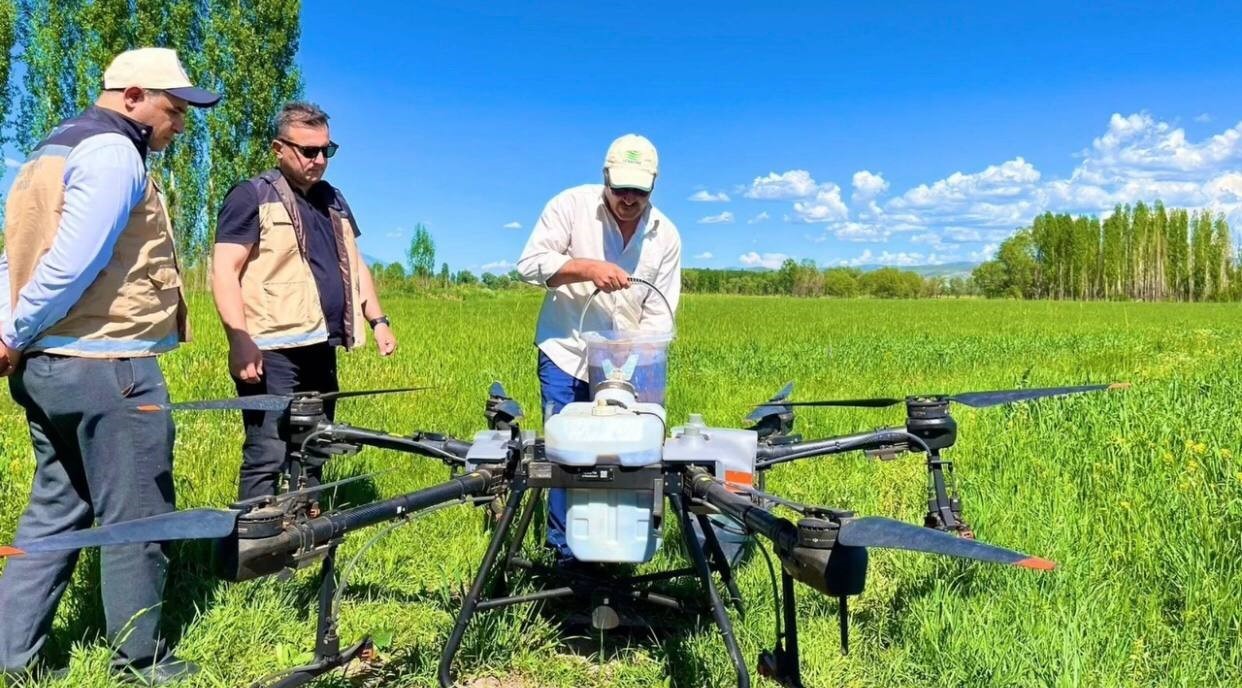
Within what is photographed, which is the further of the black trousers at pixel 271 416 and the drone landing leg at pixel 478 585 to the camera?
the black trousers at pixel 271 416

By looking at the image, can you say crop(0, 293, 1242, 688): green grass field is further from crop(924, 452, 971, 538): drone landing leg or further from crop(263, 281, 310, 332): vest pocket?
crop(263, 281, 310, 332): vest pocket

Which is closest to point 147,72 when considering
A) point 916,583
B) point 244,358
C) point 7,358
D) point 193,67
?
point 7,358

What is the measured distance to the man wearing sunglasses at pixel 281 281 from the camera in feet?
12.0

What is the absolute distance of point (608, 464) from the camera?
7.14ft

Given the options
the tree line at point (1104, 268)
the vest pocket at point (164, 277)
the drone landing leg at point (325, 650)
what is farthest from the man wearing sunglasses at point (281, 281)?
the tree line at point (1104, 268)

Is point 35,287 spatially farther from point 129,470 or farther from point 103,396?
point 129,470

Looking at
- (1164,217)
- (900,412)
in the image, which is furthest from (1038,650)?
(1164,217)

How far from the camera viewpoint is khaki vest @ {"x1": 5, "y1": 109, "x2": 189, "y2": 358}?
2539 mm

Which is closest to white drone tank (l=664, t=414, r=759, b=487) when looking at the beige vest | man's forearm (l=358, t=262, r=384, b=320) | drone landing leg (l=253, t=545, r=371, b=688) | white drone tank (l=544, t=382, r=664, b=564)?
white drone tank (l=544, t=382, r=664, b=564)

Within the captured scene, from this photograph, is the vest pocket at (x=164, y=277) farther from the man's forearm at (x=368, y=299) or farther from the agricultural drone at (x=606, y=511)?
the man's forearm at (x=368, y=299)

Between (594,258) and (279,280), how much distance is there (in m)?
1.49

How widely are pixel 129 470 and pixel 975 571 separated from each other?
3301 mm

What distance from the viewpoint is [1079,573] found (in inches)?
132

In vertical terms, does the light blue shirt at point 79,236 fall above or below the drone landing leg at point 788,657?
above
